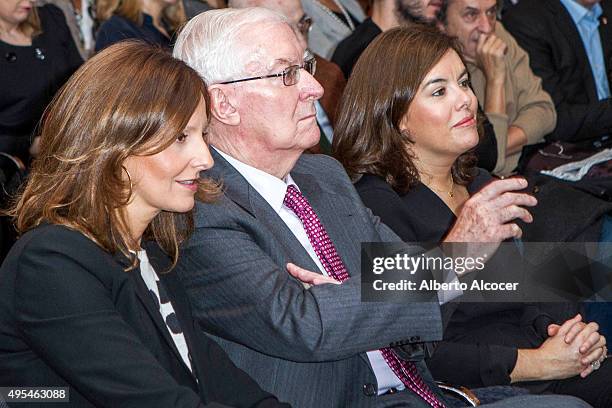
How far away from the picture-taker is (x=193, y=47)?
239 centimetres

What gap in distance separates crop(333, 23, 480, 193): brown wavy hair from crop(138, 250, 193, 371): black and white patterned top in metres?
0.90

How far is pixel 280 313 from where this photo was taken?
2.05m

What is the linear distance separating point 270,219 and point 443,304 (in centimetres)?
45

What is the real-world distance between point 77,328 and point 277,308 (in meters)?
0.46

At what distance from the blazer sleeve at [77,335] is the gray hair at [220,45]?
752 mm

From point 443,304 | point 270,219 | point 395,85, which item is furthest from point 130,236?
point 395,85

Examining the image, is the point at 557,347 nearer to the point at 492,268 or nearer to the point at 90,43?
the point at 492,268

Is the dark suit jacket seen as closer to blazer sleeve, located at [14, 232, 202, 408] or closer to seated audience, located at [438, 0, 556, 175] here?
blazer sleeve, located at [14, 232, 202, 408]

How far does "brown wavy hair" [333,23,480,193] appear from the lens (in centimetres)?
280

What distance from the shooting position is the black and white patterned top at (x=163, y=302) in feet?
6.64

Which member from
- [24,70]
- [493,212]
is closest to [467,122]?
[493,212]

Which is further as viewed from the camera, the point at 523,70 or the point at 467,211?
the point at 523,70

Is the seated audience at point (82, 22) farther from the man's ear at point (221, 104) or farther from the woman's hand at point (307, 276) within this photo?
the woman's hand at point (307, 276)

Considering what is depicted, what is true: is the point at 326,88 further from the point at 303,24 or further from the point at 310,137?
the point at 310,137
